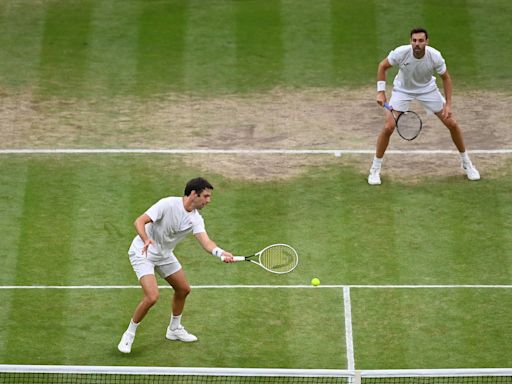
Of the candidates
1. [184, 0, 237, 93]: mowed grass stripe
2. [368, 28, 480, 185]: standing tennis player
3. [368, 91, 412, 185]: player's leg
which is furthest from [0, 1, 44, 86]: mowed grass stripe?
[368, 28, 480, 185]: standing tennis player

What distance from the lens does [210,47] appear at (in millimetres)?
21797

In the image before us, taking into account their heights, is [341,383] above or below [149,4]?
above

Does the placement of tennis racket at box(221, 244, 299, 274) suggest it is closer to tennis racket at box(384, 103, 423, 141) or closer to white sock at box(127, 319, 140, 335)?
white sock at box(127, 319, 140, 335)

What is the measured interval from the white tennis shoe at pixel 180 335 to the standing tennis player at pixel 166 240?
13cm

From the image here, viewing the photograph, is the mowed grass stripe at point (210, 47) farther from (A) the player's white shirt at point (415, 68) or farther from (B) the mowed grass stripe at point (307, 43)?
(A) the player's white shirt at point (415, 68)

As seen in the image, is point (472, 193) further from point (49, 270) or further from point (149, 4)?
point (149, 4)

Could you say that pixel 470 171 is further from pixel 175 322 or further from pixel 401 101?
pixel 175 322

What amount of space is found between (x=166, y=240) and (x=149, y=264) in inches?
12.9

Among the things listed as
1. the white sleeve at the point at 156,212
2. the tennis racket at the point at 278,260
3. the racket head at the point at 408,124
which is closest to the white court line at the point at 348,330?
the tennis racket at the point at 278,260

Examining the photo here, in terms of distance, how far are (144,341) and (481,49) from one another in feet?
30.5

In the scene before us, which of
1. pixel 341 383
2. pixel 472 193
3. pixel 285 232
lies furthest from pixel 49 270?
pixel 472 193

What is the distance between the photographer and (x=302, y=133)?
64.4ft

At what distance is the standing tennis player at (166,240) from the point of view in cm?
1395

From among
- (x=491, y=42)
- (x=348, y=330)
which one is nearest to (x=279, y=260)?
(x=348, y=330)
